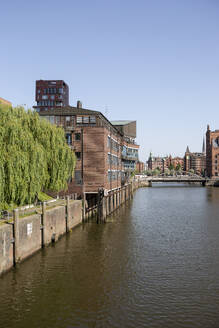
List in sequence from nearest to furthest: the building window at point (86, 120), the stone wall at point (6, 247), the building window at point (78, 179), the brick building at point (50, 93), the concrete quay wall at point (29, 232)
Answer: the stone wall at point (6, 247)
the concrete quay wall at point (29, 232)
the building window at point (78, 179)
the building window at point (86, 120)
the brick building at point (50, 93)

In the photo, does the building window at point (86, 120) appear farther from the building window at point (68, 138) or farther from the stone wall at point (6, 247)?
the stone wall at point (6, 247)

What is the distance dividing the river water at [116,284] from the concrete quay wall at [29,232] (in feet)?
2.63

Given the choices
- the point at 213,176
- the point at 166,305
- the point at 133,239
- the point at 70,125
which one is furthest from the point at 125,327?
the point at 213,176

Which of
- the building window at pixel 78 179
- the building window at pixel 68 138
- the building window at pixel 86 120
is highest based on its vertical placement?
the building window at pixel 86 120

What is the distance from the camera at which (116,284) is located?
21.9m

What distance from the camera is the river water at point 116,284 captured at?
1698 cm

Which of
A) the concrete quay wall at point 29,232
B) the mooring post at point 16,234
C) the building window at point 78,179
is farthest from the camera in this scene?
the building window at point 78,179

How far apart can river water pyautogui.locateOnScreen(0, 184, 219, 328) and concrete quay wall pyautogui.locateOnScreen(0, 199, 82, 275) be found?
0.80 m

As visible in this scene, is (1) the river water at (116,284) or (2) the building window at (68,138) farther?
(2) the building window at (68,138)

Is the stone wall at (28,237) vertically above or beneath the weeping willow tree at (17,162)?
beneath

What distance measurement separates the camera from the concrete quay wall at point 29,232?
73.9 feet

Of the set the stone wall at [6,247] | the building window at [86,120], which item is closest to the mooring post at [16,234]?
the stone wall at [6,247]

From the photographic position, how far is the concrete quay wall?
22.5m

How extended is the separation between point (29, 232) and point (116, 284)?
8.72 m
